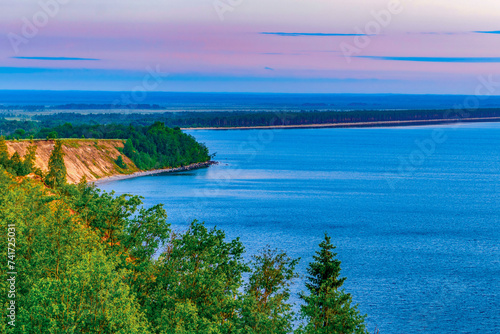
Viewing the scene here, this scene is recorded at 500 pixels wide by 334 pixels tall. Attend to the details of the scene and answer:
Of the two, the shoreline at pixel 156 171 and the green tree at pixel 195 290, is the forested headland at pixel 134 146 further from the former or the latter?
the green tree at pixel 195 290

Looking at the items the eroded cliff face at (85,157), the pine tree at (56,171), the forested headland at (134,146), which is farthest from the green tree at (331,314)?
the forested headland at (134,146)

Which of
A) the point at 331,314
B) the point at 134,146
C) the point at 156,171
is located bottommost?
the point at 331,314

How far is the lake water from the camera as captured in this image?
47562mm

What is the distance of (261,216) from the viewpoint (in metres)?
81.9

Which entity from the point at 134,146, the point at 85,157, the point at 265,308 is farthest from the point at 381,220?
the point at 134,146

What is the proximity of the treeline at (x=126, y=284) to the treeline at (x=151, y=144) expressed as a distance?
354 ft

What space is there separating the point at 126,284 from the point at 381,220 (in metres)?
58.0

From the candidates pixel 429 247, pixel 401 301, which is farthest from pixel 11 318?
pixel 429 247

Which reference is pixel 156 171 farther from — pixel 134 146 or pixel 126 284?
pixel 126 284

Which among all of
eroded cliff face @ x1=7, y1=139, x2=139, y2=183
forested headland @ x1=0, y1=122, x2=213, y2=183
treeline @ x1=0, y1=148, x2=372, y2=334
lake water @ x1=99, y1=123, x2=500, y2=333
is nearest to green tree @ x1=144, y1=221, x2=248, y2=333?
treeline @ x1=0, y1=148, x2=372, y2=334

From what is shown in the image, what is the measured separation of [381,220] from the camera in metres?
81.2

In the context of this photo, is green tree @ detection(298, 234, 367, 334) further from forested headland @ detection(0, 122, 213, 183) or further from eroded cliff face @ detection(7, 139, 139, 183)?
forested headland @ detection(0, 122, 213, 183)

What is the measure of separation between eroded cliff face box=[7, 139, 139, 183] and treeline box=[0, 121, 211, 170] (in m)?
3.24

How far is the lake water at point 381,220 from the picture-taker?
4756 centimetres
